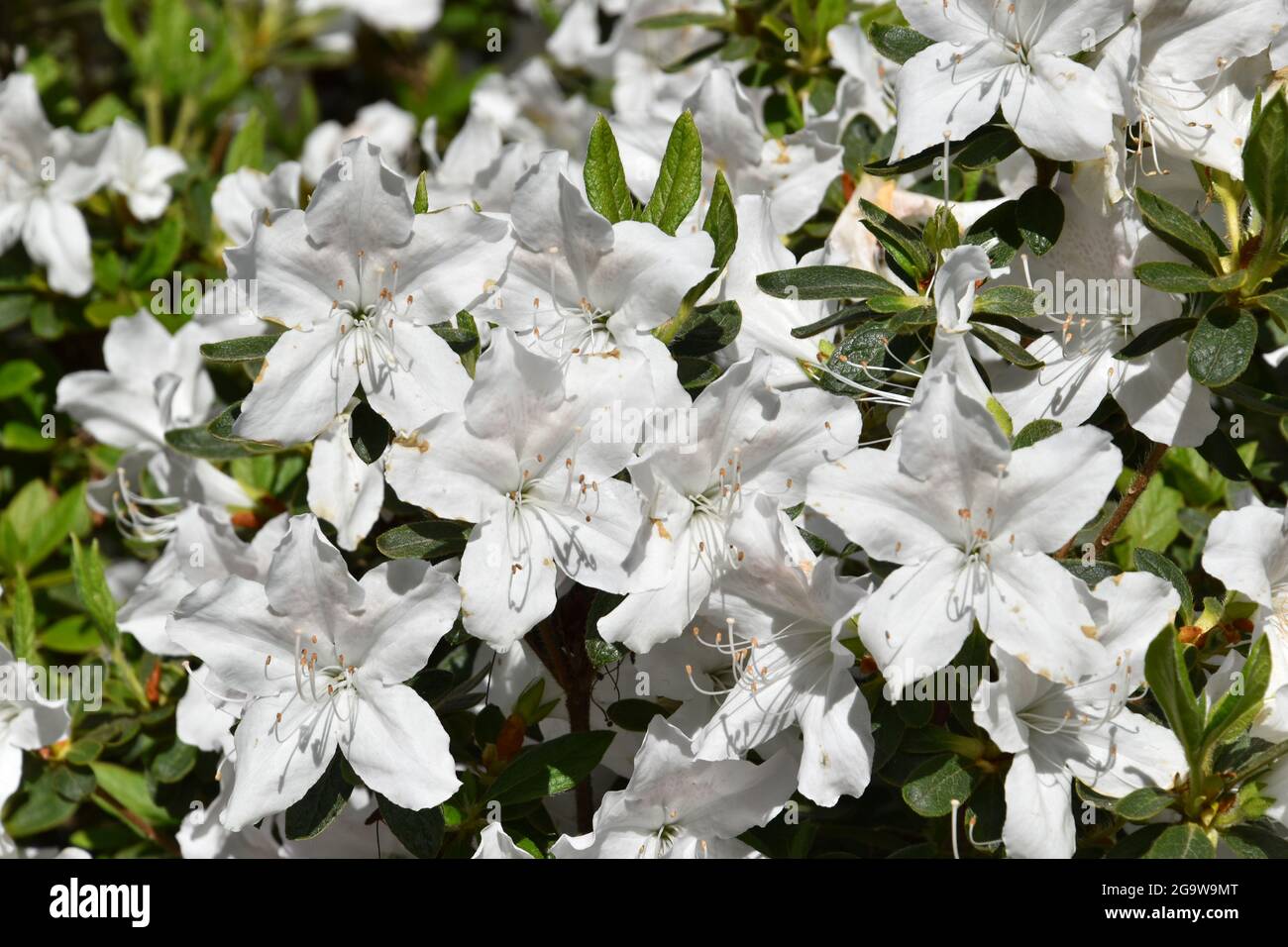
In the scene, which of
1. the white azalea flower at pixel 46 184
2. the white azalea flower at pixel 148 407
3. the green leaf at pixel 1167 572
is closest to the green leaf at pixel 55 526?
the white azalea flower at pixel 148 407

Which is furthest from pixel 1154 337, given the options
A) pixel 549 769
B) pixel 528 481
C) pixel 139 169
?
pixel 139 169

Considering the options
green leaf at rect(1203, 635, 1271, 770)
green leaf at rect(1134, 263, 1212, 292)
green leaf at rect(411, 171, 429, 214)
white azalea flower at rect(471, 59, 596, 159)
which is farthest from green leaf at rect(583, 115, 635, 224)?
white azalea flower at rect(471, 59, 596, 159)

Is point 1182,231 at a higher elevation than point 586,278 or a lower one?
higher

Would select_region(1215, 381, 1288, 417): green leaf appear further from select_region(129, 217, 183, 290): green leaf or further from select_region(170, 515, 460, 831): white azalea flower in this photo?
select_region(129, 217, 183, 290): green leaf

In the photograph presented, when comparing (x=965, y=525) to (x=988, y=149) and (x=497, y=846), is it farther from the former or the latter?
Answer: (x=497, y=846)

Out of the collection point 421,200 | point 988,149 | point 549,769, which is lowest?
point 549,769

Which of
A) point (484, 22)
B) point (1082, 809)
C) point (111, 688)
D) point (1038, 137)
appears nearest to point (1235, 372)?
point (1038, 137)
